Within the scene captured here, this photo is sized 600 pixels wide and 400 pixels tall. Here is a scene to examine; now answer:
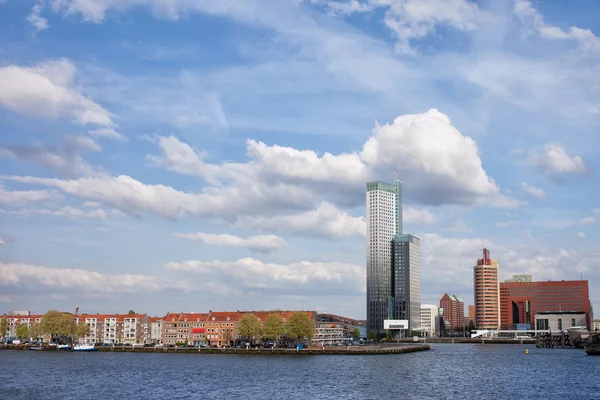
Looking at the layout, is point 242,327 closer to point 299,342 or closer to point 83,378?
point 299,342

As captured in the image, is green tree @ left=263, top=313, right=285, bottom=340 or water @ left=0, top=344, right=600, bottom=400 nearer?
water @ left=0, top=344, right=600, bottom=400

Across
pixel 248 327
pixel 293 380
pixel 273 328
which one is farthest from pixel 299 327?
pixel 293 380

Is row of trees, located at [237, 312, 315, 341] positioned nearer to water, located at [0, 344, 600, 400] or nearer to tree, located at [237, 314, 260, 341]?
tree, located at [237, 314, 260, 341]

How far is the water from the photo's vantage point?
83.6 m

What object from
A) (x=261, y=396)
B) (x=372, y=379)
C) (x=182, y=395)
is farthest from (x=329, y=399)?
(x=372, y=379)

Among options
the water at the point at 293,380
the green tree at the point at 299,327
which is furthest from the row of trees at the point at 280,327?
the water at the point at 293,380

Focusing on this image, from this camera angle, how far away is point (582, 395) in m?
83.0

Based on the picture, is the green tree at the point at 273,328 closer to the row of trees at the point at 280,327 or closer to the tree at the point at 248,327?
the row of trees at the point at 280,327

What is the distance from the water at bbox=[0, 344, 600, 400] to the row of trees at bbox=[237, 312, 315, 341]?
36.7 meters

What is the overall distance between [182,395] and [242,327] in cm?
10544

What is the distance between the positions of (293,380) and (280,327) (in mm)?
86244

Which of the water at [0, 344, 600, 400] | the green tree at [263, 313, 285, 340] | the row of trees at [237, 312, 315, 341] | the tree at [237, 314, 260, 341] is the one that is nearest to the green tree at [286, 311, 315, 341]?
the row of trees at [237, 312, 315, 341]

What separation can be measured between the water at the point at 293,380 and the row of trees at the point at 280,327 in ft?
120

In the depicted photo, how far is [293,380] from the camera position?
10106cm
